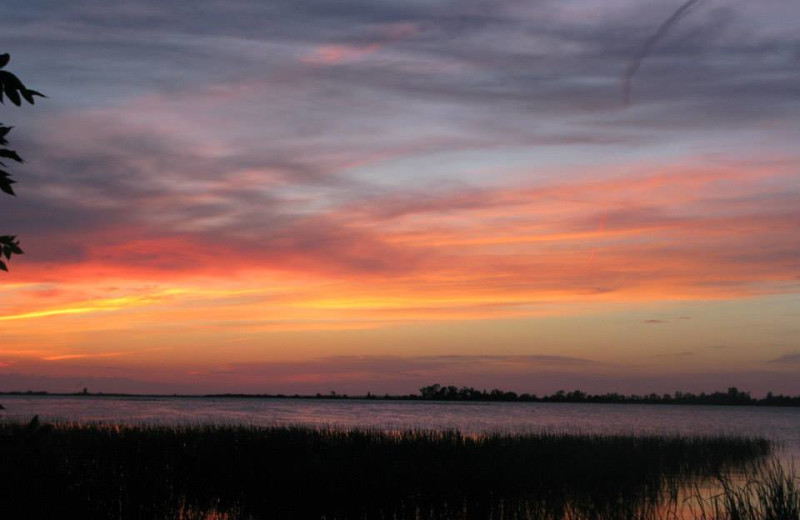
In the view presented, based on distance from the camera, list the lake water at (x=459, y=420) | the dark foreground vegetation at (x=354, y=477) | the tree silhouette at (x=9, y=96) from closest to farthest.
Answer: the tree silhouette at (x=9, y=96) < the dark foreground vegetation at (x=354, y=477) < the lake water at (x=459, y=420)

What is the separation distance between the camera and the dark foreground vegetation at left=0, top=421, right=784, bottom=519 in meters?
15.5

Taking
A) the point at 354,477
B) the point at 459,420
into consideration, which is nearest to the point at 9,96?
the point at 354,477

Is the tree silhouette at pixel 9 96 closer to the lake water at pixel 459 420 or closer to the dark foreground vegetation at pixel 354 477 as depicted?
the dark foreground vegetation at pixel 354 477

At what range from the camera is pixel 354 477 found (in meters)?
18.1

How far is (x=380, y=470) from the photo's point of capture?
18.9 meters

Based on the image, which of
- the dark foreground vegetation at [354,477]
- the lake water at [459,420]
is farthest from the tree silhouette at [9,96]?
the lake water at [459,420]

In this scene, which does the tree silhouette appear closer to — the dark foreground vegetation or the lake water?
the dark foreground vegetation

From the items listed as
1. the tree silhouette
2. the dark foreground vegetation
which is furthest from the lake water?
the tree silhouette

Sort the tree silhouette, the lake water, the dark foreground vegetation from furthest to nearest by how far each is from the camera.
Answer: the lake water
the dark foreground vegetation
the tree silhouette

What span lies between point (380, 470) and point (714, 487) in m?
10.8

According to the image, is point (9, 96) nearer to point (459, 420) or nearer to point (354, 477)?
point (354, 477)

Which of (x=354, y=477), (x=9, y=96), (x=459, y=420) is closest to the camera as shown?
(x=9, y=96)

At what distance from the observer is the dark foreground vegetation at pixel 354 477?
50.8 ft

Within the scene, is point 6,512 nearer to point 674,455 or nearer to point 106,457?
point 106,457
